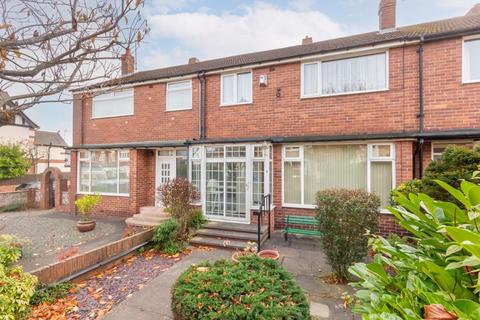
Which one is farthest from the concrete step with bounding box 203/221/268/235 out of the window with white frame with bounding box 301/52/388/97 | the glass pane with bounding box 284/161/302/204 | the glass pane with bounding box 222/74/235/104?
the window with white frame with bounding box 301/52/388/97

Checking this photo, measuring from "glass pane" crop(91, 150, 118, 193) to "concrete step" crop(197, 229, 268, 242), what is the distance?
5930 mm

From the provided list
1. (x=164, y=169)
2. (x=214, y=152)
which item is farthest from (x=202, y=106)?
(x=164, y=169)

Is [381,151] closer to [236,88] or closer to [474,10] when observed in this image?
[236,88]

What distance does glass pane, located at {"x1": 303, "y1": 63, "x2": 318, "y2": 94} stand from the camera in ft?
27.3

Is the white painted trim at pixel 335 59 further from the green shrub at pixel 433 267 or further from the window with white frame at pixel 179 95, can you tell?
the green shrub at pixel 433 267

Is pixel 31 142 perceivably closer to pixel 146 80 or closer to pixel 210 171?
pixel 146 80

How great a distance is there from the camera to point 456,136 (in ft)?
21.3

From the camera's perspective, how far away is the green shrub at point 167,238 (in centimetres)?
654

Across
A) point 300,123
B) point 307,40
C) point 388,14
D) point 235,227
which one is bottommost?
point 235,227

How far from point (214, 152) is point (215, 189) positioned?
4.43 ft

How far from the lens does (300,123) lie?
8398 millimetres

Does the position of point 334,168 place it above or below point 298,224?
above

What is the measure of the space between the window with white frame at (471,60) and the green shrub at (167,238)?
9444 millimetres

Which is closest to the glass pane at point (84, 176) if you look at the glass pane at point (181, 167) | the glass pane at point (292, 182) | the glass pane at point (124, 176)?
the glass pane at point (124, 176)
